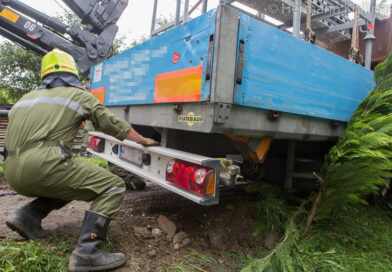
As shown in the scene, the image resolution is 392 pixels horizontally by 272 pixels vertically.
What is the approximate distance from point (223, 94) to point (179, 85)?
1.45 feet

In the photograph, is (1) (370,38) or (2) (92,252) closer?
(2) (92,252)

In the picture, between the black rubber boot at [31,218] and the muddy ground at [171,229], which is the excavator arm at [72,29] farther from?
the black rubber boot at [31,218]

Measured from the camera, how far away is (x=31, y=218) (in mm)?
2307

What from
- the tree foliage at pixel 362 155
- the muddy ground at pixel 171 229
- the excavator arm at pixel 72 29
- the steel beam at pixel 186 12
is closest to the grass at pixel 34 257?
the muddy ground at pixel 171 229

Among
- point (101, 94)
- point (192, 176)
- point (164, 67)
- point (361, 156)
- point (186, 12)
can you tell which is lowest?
point (192, 176)

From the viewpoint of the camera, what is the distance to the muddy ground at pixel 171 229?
7.55 ft

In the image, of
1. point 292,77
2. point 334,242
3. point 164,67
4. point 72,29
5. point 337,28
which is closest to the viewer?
point 292,77

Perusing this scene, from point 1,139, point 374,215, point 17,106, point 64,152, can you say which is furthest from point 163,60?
point 1,139

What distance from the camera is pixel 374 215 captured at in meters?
3.79

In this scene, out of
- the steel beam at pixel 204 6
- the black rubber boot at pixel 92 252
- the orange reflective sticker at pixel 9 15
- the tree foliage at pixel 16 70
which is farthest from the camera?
the tree foliage at pixel 16 70

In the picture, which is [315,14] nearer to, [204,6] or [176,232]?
[204,6]

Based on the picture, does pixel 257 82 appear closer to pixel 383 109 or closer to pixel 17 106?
pixel 383 109

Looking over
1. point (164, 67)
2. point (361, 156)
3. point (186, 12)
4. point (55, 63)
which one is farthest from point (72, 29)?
point (361, 156)

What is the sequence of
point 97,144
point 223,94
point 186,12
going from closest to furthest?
point 223,94, point 186,12, point 97,144
